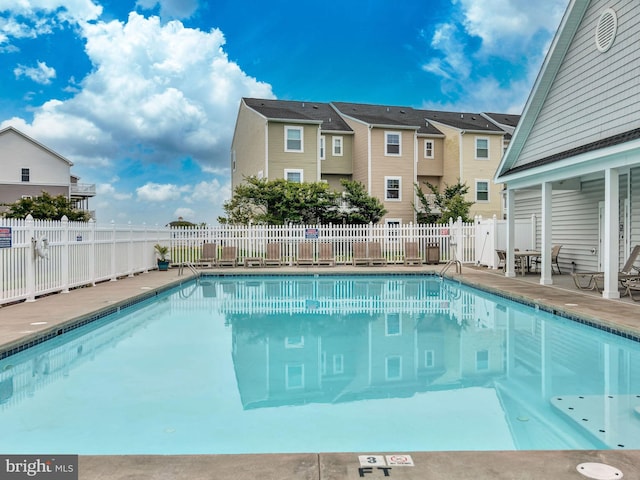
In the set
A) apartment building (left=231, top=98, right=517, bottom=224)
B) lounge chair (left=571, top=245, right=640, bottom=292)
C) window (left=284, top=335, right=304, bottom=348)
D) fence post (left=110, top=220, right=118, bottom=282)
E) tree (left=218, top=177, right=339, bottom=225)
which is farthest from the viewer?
apartment building (left=231, top=98, right=517, bottom=224)

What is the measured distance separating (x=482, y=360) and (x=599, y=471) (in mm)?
3739

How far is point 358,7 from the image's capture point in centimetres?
2647

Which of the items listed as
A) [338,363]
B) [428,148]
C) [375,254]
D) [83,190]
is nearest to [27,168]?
[83,190]

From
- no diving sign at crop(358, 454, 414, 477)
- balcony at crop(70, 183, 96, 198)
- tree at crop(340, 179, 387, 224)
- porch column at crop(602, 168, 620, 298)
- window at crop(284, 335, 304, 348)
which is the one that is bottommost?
window at crop(284, 335, 304, 348)

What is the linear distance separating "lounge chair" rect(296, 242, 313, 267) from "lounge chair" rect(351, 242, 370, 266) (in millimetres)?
1684

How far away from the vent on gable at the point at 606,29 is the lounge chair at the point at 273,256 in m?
12.2

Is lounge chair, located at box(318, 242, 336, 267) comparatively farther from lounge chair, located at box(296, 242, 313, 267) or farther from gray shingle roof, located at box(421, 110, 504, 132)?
gray shingle roof, located at box(421, 110, 504, 132)

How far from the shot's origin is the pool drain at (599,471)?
288 cm

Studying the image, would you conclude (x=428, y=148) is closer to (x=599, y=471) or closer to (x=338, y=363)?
(x=338, y=363)

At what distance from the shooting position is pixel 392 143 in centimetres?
2555

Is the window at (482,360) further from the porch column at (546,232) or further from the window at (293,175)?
the window at (293,175)

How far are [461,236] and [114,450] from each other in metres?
17.2

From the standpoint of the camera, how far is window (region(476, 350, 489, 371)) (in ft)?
20.7

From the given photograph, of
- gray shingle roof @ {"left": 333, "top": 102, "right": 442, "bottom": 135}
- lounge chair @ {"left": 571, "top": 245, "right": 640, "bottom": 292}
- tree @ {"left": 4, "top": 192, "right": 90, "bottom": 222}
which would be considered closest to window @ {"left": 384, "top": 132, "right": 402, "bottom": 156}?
gray shingle roof @ {"left": 333, "top": 102, "right": 442, "bottom": 135}
